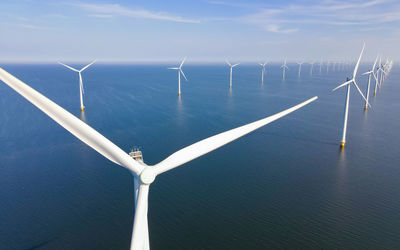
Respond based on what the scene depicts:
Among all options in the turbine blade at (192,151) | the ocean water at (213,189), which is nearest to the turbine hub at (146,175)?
the turbine blade at (192,151)

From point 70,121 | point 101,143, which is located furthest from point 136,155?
point 70,121

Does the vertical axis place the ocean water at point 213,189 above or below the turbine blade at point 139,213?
below

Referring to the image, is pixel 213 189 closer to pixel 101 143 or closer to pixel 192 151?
pixel 192 151

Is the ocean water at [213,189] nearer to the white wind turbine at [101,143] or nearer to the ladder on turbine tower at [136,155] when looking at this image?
the ladder on turbine tower at [136,155]

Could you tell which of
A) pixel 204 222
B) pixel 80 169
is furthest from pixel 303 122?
pixel 80 169

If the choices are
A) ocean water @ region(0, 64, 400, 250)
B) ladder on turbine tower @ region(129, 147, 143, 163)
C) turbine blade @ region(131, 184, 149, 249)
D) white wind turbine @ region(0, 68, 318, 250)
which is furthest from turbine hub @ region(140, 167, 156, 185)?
ocean water @ region(0, 64, 400, 250)

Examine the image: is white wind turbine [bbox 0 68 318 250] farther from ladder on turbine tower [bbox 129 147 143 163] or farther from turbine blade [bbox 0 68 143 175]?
ladder on turbine tower [bbox 129 147 143 163]

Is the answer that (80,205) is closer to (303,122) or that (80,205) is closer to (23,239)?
(23,239)

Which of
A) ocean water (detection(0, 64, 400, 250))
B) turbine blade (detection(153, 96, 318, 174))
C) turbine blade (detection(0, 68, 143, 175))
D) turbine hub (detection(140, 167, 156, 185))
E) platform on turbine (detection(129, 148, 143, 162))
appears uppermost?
turbine blade (detection(0, 68, 143, 175))

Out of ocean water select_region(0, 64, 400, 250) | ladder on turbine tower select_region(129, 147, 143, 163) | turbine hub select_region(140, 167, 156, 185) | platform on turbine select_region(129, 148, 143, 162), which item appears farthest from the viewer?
ocean water select_region(0, 64, 400, 250)

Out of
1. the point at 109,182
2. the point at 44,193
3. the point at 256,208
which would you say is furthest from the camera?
the point at 109,182

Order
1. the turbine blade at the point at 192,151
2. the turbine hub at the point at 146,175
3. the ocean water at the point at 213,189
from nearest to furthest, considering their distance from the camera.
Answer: the turbine hub at the point at 146,175, the turbine blade at the point at 192,151, the ocean water at the point at 213,189
